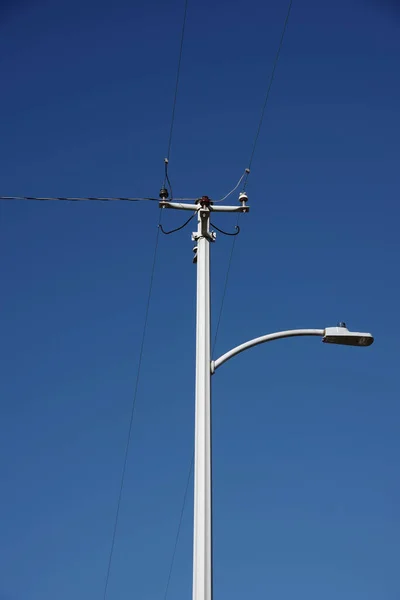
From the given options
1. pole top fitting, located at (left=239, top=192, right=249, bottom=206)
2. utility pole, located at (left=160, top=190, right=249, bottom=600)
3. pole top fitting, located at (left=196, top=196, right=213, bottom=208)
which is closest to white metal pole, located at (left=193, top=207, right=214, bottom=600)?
utility pole, located at (left=160, top=190, right=249, bottom=600)

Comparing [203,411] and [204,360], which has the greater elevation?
[204,360]

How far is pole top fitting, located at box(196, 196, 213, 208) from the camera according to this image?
29.7 feet

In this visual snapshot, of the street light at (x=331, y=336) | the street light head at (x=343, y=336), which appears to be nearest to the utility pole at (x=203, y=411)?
the street light at (x=331, y=336)

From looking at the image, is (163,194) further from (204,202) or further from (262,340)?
(262,340)

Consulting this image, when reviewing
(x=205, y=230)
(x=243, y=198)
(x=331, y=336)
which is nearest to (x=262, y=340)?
(x=331, y=336)

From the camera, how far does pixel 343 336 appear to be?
835 centimetres

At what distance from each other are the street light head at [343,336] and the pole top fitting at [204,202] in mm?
2042

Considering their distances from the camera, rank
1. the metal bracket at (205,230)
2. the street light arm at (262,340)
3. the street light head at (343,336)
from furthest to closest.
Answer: the metal bracket at (205,230) < the street light head at (343,336) < the street light arm at (262,340)

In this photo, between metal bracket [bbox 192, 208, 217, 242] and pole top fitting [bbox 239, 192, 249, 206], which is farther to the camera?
pole top fitting [bbox 239, 192, 249, 206]

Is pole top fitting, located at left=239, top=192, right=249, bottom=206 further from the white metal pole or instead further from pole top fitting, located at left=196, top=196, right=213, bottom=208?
the white metal pole

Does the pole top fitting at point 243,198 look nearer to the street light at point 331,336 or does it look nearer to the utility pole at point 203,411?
the utility pole at point 203,411

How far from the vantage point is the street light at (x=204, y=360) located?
6.63 metres

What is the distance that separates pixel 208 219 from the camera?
8906 millimetres

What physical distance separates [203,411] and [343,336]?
76.3 inches
